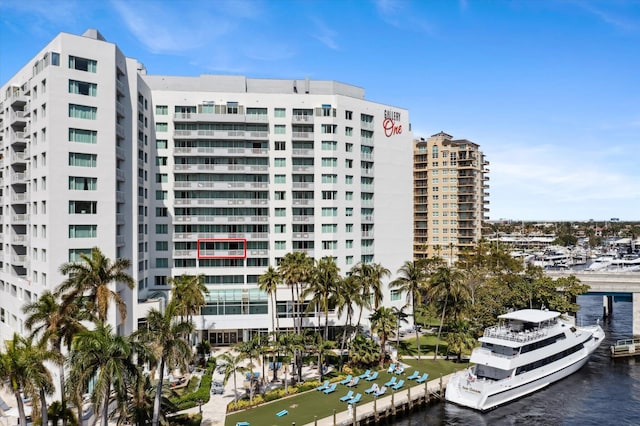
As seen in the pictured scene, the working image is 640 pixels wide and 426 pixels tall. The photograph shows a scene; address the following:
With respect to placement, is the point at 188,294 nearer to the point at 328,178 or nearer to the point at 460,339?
the point at 328,178

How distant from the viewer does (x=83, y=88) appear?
6359cm

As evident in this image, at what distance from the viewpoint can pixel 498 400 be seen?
203ft

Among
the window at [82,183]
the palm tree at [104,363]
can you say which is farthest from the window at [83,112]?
the palm tree at [104,363]

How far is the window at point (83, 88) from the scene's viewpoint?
62.6 m

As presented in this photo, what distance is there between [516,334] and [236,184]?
53.2 metres

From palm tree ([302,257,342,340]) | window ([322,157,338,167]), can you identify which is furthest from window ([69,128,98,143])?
window ([322,157,338,167])

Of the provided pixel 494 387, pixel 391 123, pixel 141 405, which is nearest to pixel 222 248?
pixel 391 123

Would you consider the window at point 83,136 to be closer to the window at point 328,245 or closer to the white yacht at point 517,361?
the window at point 328,245

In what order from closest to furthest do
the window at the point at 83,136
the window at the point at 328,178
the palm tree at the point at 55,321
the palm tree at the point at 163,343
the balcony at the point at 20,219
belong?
1. the palm tree at the point at 163,343
2. the palm tree at the point at 55,321
3. the window at the point at 83,136
4. the balcony at the point at 20,219
5. the window at the point at 328,178

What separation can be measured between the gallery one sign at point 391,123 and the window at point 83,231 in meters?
58.3

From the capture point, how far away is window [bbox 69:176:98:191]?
62.1 m

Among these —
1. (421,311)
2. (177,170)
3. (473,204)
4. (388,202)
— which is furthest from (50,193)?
(473,204)

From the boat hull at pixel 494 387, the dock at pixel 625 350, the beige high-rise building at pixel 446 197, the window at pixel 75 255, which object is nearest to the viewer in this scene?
the boat hull at pixel 494 387

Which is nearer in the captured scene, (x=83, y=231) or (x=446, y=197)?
(x=83, y=231)
